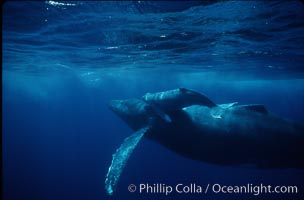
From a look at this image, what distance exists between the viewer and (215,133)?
9.48 m

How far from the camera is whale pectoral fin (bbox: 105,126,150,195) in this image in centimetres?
808

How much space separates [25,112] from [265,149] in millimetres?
153394

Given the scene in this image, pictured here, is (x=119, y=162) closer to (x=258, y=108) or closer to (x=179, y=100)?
(x=179, y=100)

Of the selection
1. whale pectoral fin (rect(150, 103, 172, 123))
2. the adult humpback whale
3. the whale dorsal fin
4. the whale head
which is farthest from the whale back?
the whale dorsal fin

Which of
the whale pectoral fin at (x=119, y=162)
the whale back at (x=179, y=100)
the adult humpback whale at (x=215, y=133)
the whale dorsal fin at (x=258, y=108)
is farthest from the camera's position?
the whale back at (x=179, y=100)

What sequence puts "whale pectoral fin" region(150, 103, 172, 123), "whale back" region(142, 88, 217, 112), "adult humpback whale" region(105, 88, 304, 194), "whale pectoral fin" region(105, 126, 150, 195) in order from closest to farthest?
"whale pectoral fin" region(105, 126, 150, 195)
"adult humpback whale" region(105, 88, 304, 194)
"whale pectoral fin" region(150, 103, 172, 123)
"whale back" region(142, 88, 217, 112)

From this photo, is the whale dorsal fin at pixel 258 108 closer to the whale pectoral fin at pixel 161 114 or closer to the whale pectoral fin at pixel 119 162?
the whale pectoral fin at pixel 161 114

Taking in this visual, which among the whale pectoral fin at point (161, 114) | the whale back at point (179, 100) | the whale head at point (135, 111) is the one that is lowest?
the whale head at point (135, 111)

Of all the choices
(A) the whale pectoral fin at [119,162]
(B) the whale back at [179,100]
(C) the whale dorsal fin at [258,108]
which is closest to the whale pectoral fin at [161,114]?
(B) the whale back at [179,100]

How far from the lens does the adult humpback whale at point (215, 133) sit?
873cm

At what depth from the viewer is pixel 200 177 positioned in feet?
117

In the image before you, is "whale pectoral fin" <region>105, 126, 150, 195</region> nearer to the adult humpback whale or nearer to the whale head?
the adult humpback whale

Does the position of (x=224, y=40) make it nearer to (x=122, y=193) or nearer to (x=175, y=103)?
(x=175, y=103)

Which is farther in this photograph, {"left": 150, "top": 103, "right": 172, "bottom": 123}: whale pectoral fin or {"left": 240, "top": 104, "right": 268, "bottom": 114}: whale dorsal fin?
{"left": 150, "top": 103, "right": 172, "bottom": 123}: whale pectoral fin
